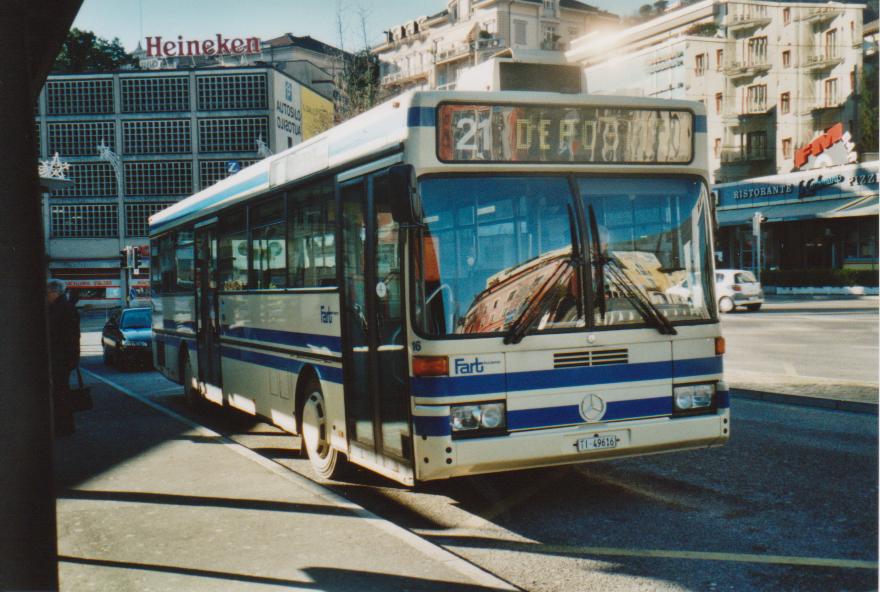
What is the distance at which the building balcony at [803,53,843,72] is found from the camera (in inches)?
2085

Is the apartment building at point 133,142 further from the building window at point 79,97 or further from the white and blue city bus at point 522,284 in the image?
the white and blue city bus at point 522,284

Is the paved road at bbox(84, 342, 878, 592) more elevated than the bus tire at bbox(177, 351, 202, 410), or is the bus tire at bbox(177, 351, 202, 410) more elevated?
the bus tire at bbox(177, 351, 202, 410)

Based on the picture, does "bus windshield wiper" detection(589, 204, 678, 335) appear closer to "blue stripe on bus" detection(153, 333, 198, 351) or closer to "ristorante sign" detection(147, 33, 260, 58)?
"blue stripe on bus" detection(153, 333, 198, 351)

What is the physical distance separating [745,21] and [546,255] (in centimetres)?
5690

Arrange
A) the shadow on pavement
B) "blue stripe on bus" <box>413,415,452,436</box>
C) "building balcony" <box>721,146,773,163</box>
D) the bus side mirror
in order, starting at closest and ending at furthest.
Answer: the shadow on pavement → the bus side mirror → "blue stripe on bus" <box>413,415,452,436</box> → "building balcony" <box>721,146,773,163</box>

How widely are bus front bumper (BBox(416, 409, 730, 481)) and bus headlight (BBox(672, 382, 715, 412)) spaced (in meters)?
0.08

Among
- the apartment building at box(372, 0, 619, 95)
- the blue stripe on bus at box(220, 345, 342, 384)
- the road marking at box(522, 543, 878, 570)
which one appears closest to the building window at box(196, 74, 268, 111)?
the apartment building at box(372, 0, 619, 95)

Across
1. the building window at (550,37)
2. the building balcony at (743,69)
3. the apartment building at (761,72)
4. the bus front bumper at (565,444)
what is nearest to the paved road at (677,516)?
the bus front bumper at (565,444)

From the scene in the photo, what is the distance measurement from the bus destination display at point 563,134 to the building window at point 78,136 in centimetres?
7071

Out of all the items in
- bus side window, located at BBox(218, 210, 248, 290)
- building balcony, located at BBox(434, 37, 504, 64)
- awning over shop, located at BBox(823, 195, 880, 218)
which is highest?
building balcony, located at BBox(434, 37, 504, 64)

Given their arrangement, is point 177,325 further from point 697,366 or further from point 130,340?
point 697,366

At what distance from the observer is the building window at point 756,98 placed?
56.6 meters

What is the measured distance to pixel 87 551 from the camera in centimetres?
596

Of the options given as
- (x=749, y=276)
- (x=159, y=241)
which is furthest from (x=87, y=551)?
(x=749, y=276)
